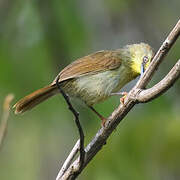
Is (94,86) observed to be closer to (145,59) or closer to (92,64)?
(92,64)

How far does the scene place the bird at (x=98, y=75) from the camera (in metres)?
4.25

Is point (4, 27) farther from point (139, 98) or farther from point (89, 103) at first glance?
point (139, 98)

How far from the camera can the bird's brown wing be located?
4230 millimetres

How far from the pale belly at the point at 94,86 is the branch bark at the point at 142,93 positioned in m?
1.29

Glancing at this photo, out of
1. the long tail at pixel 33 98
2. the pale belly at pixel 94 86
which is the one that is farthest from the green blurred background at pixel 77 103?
the long tail at pixel 33 98

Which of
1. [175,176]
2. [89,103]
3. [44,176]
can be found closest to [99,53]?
[89,103]

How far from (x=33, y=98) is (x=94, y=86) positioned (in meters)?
0.64

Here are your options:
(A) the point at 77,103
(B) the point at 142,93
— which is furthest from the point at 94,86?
(B) the point at 142,93

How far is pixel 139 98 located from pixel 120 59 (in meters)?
1.99

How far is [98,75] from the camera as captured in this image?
176 inches

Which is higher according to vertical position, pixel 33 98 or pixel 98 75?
pixel 33 98

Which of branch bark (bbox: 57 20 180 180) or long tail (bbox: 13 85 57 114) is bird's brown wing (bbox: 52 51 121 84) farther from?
branch bark (bbox: 57 20 180 180)

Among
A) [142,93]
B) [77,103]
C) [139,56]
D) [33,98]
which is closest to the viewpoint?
[142,93]

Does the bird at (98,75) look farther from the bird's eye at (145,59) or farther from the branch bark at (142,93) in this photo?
the branch bark at (142,93)
